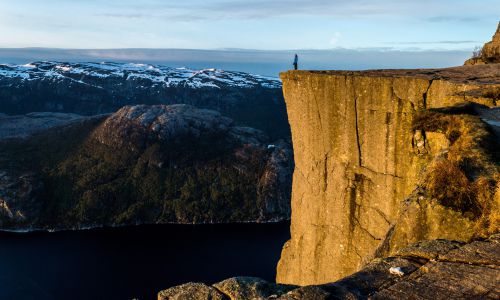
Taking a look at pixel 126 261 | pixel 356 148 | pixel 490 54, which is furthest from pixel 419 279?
pixel 126 261

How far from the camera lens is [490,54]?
30.3 m

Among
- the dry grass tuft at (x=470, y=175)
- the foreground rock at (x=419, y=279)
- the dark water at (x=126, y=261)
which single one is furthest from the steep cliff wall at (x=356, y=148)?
the dark water at (x=126, y=261)

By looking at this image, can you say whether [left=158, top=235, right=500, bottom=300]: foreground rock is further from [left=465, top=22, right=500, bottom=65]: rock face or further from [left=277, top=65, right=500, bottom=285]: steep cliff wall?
[left=465, top=22, right=500, bottom=65]: rock face

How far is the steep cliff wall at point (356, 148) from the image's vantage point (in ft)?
62.7

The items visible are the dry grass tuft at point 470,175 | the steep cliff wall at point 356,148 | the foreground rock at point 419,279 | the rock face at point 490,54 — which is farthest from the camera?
the rock face at point 490,54

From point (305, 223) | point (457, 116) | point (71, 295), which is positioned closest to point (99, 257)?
point (71, 295)

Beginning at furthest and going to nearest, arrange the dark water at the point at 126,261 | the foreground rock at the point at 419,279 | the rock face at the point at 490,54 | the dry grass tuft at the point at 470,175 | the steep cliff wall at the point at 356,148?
the dark water at the point at 126,261 < the rock face at the point at 490,54 < the steep cliff wall at the point at 356,148 < the dry grass tuft at the point at 470,175 < the foreground rock at the point at 419,279

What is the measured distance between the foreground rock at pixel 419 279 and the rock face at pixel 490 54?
22.3 metres

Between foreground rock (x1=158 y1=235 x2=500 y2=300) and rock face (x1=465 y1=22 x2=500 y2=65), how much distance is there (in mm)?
22265

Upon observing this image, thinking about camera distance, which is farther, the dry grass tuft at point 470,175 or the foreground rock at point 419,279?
the dry grass tuft at point 470,175

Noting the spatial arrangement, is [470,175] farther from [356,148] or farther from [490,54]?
[490,54]

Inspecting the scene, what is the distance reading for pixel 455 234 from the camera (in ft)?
37.0

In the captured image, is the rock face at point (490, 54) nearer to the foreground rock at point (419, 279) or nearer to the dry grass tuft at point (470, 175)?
the dry grass tuft at point (470, 175)

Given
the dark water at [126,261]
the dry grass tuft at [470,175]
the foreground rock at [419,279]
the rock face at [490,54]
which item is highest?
the rock face at [490,54]
